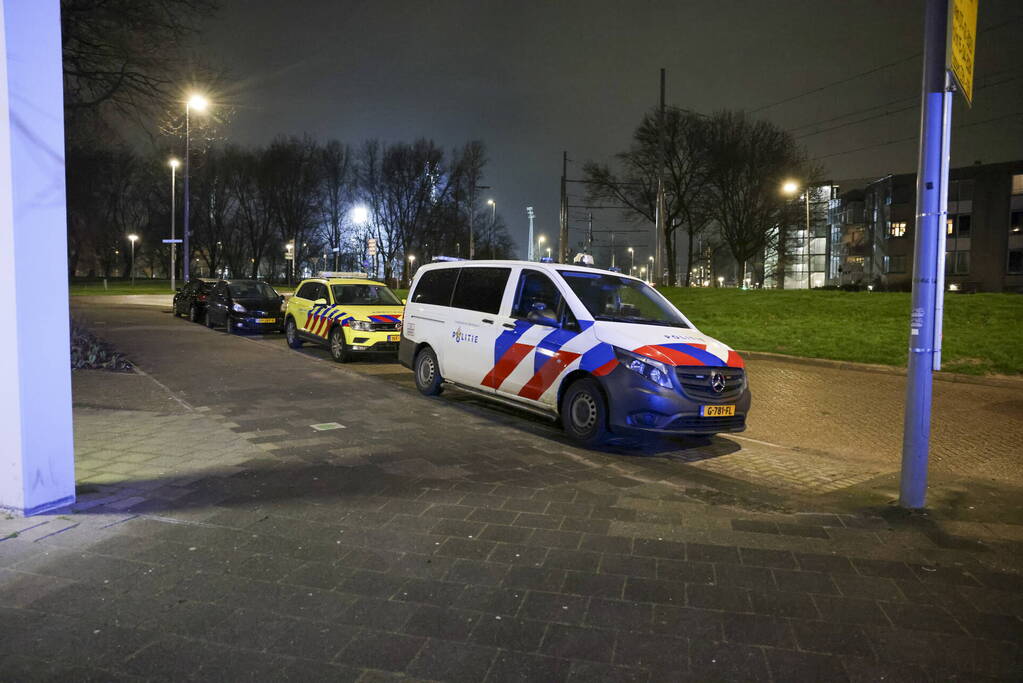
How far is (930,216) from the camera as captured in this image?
483 centimetres

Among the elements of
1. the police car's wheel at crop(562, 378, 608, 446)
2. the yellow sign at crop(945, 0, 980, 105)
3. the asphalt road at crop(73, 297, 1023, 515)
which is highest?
the yellow sign at crop(945, 0, 980, 105)

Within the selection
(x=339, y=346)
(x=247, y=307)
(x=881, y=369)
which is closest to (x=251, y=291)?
(x=247, y=307)

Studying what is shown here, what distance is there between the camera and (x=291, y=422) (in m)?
7.51

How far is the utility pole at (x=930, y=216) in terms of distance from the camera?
481 centimetres

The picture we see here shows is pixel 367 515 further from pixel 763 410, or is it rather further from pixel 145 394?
pixel 763 410

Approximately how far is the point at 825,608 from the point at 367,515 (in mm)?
2750

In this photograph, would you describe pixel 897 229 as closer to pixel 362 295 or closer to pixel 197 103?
pixel 362 295

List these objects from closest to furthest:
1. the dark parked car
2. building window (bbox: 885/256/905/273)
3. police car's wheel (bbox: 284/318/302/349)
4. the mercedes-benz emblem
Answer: the mercedes-benz emblem, police car's wheel (bbox: 284/318/302/349), the dark parked car, building window (bbox: 885/256/905/273)

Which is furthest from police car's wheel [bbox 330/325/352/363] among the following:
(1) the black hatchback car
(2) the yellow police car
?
(1) the black hatchback car

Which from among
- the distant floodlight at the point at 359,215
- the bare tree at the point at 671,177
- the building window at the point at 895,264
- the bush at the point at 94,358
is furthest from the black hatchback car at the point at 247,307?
the building window at the point at 895,264

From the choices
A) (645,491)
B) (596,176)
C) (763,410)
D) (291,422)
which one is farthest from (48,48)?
(596,176)

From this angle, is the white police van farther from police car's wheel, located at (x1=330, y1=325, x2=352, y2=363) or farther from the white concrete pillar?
the white concrete pillar

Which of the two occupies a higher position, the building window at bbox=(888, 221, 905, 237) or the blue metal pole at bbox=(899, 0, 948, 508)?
the building window at bbox=(888, 221, 905, 237)

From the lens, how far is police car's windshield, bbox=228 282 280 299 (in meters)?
18.9
